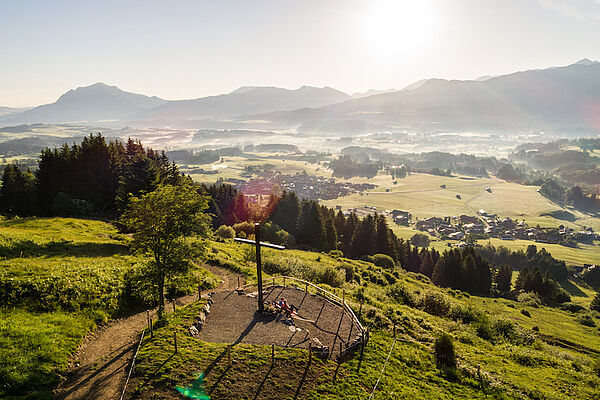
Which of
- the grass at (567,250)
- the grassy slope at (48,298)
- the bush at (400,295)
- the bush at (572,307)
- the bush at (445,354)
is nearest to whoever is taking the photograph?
the grassy slope at (48,298)

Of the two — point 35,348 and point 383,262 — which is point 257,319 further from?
point 383,262

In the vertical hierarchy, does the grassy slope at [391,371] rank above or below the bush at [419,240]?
above

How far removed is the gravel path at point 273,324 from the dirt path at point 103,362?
5.17m

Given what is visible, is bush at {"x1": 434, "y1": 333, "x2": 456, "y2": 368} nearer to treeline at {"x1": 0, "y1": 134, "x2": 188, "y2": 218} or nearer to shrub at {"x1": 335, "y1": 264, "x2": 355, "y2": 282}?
shrub at {"x1": 335, "y1": 264, "x2": 355, "y2": 282}

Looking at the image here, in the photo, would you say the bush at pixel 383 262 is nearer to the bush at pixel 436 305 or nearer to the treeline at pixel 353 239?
the treeline at pixel 353 239

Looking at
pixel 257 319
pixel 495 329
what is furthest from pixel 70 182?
pixel 495 329

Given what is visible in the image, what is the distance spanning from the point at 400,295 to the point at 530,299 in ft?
262

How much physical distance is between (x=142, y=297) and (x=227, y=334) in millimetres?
11399

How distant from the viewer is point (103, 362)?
61.1ft

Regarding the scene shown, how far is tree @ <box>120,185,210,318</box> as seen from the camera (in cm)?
2402

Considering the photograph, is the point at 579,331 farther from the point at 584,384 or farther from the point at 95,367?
the point at 95,367

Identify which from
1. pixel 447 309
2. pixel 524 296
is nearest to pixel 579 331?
pixel 524 296

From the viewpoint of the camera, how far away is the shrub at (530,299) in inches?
3647

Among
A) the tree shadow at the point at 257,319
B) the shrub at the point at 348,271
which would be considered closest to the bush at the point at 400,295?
the shrub at the point at 348,271
